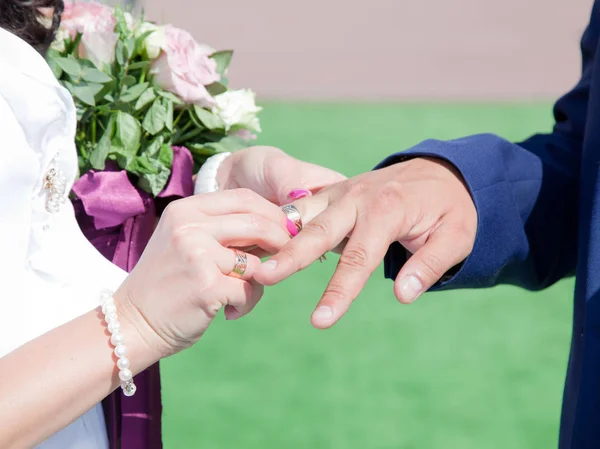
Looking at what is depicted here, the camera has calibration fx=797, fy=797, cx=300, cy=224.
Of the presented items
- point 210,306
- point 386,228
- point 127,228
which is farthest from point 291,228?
point 127,228

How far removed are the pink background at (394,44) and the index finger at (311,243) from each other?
8.19 m

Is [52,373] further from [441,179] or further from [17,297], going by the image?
[441,179]

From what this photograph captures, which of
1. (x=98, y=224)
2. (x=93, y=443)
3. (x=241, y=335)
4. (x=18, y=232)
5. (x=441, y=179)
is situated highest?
(x=441, y=179)

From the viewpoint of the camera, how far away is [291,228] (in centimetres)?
136

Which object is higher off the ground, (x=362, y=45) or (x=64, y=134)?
(x=64, y=134)

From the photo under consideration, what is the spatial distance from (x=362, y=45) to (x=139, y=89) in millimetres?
9895

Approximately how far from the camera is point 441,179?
1480 mm

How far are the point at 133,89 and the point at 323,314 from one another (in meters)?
0.82

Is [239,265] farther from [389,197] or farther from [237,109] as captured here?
[237,109]

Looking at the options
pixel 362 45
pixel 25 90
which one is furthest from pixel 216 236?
pixel 362 45

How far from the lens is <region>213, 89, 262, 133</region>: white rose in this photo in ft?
6.17

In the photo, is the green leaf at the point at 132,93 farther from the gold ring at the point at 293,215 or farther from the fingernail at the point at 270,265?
the fingernail at the point at 270,265

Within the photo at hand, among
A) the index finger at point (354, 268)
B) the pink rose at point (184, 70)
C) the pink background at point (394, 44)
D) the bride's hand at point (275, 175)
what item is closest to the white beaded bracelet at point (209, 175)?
the bride's hand at point (275, 175)

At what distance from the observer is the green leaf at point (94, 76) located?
1.66 m
